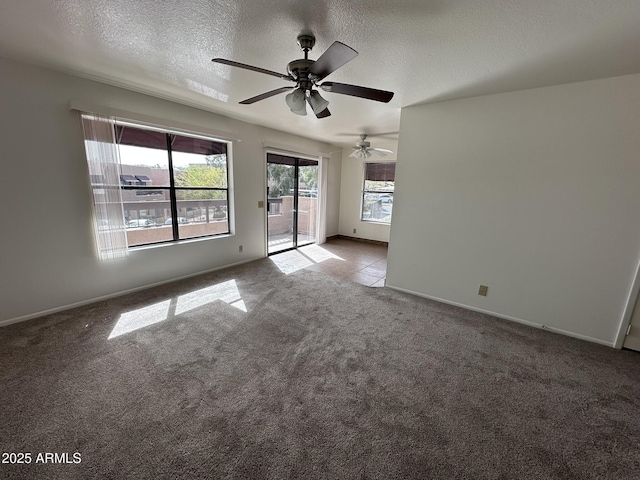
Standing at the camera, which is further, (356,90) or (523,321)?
(523,321)

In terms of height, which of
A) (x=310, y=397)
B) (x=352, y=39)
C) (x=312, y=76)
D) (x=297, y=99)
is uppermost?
(x=352, y=39)

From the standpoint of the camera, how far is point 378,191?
252 inches

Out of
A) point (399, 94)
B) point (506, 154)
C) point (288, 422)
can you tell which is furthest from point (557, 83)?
point (288, 422)

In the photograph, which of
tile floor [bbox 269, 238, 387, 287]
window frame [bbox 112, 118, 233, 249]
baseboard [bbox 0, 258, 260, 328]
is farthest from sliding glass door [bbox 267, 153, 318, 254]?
baseboard [bbox 0, 258, 260, 328]

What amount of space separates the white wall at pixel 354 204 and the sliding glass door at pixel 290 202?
3.29 ft

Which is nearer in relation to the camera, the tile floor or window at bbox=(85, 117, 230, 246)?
window at bbox=(85, 117, 230, 246)

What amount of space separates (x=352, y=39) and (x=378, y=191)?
15.5 ft

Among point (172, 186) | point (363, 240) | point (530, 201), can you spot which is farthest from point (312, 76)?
point (363, 240)

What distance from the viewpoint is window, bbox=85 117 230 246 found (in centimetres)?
320

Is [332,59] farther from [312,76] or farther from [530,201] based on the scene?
[530,201]

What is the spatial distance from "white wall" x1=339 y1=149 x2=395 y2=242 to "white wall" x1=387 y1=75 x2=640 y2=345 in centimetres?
306

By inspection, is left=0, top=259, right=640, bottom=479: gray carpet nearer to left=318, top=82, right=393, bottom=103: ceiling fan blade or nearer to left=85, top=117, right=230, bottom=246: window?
left=85, top=117, right=230, bottom=246: window

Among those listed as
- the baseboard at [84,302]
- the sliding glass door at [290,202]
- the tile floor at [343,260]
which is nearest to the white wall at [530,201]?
the tile floor at [343,260]

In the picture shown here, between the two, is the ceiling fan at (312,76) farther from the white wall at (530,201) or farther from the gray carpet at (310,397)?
the gray carpet at (310,397)
